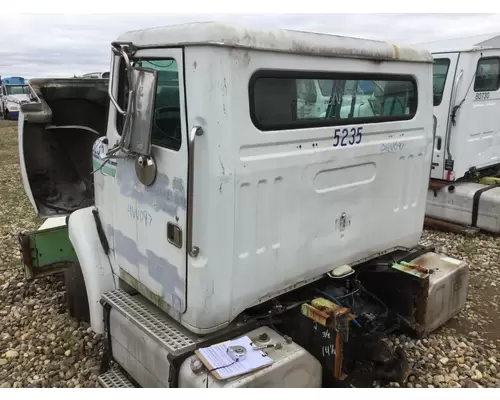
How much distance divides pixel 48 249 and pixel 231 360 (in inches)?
104

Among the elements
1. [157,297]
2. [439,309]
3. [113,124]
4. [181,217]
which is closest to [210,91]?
[181,217]

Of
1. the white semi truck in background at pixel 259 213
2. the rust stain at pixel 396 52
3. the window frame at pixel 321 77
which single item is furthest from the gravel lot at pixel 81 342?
the rust stain at pixel 396 52

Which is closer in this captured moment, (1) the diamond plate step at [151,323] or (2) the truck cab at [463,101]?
(1) the diamond plate step at [151,323]

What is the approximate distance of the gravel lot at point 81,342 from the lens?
3.57m

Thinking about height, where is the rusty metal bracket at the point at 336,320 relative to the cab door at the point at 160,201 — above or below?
below

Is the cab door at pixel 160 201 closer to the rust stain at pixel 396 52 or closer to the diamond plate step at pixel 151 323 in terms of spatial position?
the diamond plate step at pixel 151 323

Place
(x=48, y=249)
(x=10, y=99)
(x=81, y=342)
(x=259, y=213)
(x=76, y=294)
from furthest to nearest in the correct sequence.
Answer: (x=10, y=99), (x=48, y=249), (x=76, y=294), (x=81, y=342), (x=259, y=213)

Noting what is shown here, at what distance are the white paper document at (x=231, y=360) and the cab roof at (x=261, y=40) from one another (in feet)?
5.26

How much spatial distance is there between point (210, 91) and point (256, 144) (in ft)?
1.32

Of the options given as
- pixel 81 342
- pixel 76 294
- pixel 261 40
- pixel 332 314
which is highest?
pixel 261 40

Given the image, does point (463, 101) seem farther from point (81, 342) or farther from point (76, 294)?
point (81, 342)

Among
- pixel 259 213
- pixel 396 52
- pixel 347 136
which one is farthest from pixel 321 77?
pixel 259 213

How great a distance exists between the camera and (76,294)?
420 cm

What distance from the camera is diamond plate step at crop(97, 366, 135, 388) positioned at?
10.7 ft
